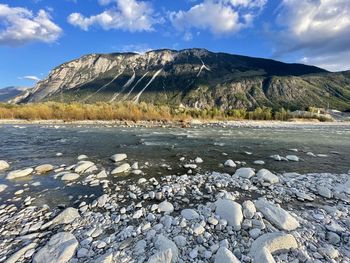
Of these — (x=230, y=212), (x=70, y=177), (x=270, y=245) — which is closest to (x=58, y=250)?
(x=230, y=212)

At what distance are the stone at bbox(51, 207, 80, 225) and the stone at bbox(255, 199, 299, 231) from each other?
5519mm

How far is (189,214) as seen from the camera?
6.49 m

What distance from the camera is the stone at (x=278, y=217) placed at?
5.82m

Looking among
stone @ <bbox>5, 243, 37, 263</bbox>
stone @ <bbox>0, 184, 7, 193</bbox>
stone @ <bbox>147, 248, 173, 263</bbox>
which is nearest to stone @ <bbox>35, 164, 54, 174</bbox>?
stone @ <bbox>0, 184, 7, 193</bbox>

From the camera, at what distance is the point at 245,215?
6.32 meters

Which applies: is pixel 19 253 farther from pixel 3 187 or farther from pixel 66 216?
pixel 3 187

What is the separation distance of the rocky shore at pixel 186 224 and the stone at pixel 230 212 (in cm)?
3

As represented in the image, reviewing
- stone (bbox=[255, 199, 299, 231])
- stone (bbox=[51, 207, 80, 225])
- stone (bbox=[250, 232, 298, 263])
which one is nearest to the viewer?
stone (bbox=[250, 232, 298, 263])

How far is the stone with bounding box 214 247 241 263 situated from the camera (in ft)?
14.6

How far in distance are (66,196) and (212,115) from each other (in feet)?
291

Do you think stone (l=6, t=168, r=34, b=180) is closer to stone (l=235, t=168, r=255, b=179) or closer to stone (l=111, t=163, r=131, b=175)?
stone (l=111, t=163, r=131, b=175)

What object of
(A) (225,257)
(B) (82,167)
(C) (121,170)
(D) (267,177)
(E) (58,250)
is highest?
(A) (225,257)

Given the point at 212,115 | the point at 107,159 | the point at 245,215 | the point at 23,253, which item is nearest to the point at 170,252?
the point at 245,215

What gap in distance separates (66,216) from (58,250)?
5.50ft
